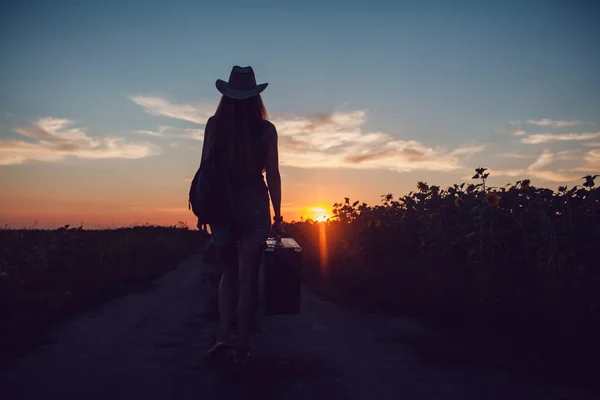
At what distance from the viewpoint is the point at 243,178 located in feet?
15.6

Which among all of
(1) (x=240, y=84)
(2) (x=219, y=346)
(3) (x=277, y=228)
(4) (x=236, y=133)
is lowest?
(2) (x=219, y=346)

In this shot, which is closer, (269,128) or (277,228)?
(269,128)

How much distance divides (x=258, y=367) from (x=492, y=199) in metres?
5.39

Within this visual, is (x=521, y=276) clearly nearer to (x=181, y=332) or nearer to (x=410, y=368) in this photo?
(x=410, y=368)

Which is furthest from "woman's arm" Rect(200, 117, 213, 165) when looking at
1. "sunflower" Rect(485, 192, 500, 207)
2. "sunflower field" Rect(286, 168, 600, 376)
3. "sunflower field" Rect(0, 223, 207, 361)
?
"sunflower" Rect(485, 192, 500, 207)

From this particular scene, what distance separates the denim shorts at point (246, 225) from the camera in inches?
184

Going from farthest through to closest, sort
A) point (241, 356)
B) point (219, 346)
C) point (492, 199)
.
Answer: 1. point (492, 199)
2. point (219, 346)
3. point (241, 356)

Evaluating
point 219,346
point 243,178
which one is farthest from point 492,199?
point 219,346

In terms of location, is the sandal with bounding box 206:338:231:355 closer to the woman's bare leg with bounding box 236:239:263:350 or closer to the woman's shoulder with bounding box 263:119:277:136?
the woman's bare leg with bounding box 236:239:263:350

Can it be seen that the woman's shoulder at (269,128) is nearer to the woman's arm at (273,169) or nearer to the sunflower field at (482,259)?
the woman's arm at (273,169)

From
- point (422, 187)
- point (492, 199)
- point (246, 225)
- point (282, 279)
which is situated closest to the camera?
point (246, 225)

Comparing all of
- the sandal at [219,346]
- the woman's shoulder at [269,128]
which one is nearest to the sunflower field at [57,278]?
the sandal at [219,346]

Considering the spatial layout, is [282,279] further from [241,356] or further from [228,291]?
[241,356]

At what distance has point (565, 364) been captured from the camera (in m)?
4.37
